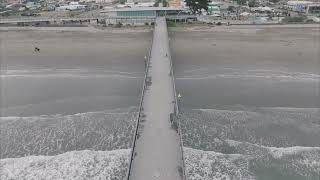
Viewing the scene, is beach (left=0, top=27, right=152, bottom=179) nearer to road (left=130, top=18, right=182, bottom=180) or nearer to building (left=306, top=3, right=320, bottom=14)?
road (left=130, top=18, right=182, bottom=180)

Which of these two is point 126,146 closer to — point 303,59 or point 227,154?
point 227,154

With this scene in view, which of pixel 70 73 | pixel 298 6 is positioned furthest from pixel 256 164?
pixel 298 6

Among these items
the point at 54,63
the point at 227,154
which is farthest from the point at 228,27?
the point at 227,154

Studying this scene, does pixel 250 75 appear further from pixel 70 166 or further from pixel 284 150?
pixel 70 166

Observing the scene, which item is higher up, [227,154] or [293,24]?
[293,24]

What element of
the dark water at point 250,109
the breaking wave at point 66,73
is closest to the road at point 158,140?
the dark water at point 250,109

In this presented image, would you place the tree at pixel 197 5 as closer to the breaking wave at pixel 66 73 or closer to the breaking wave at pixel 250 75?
the breaking wave at pixel 250 75
